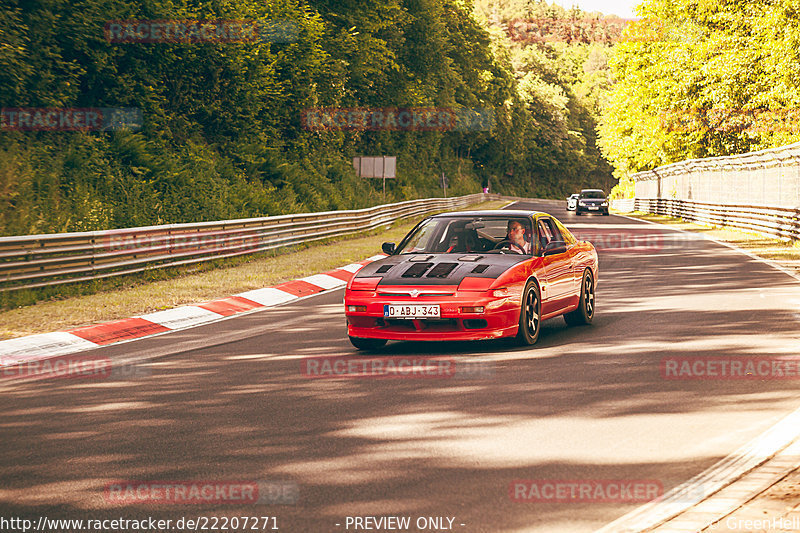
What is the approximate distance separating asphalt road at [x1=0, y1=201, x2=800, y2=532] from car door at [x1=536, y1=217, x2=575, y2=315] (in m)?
0.42

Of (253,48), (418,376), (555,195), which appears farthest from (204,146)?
(555,195)

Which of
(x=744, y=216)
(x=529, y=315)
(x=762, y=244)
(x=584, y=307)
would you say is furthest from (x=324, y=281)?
(x=744, y=216)

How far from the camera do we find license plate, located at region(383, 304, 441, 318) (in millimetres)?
9039

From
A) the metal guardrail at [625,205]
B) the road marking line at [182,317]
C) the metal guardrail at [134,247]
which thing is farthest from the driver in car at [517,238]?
the metal guardrail at [625,205]

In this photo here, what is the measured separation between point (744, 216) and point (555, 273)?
25787mm

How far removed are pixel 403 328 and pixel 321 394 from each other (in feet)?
6.42

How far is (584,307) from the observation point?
1128 cm

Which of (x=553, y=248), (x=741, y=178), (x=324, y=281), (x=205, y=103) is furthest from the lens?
(x=741, y=178)

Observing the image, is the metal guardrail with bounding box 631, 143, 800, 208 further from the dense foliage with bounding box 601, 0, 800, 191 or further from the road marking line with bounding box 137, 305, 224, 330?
the road marking line with bounding box 137, 305, 224, 330

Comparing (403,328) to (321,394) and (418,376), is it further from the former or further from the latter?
(321,394)

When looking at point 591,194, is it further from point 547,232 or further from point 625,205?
point 547,232

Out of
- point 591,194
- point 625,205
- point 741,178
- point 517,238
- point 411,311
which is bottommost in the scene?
point 411,311

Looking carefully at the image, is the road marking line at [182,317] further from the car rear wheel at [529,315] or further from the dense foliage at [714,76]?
the dense foliage at [714,76]

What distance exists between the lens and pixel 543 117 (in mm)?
127125
